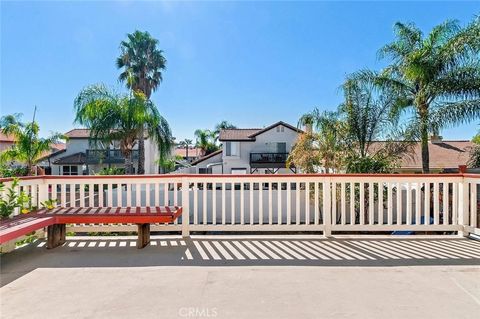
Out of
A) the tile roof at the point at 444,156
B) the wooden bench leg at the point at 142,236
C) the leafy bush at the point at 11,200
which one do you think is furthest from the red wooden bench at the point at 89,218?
the tile roof at the point at 444,156

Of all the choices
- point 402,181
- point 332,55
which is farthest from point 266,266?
point 332,55

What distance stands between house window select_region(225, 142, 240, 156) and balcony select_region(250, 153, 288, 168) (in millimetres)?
1299

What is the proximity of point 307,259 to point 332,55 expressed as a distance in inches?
383

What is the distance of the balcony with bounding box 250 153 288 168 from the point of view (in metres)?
24.3

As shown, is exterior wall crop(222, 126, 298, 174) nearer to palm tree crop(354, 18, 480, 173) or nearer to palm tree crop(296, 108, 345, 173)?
palm tree crop(296, 108, 345, 173)

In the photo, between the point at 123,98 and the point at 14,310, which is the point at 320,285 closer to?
the point at 14,310

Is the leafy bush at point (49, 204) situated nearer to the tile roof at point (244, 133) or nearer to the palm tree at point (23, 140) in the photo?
the palm tree at point (23, 140)

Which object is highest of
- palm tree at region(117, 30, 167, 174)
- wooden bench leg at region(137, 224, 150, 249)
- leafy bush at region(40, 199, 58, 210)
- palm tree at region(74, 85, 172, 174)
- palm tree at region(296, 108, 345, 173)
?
palm tree at region(117, 30, 167, 174)

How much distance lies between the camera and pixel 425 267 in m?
3.01

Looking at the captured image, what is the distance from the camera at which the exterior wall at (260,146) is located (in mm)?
24906

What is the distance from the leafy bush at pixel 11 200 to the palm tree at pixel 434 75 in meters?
8.16

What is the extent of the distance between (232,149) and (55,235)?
2161 centimetres

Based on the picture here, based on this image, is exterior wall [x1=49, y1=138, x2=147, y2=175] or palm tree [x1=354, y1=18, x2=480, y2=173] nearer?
palm tree [x1=354, y1=18, x2=480, y2=173]

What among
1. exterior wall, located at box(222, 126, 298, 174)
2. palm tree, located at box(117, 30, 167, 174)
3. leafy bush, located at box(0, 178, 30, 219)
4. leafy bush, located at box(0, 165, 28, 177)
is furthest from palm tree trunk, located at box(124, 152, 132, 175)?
exterior wall, located at box(222, 126, 298, 174)
